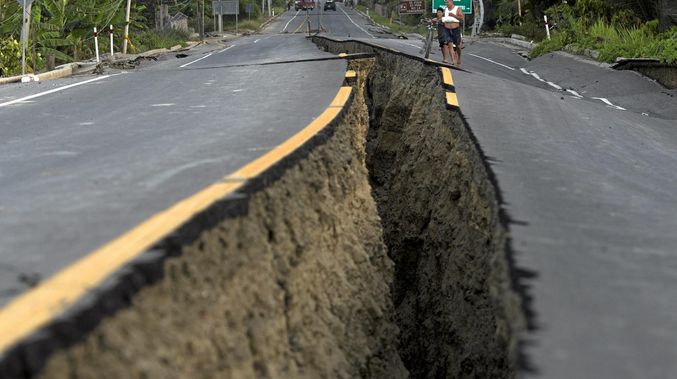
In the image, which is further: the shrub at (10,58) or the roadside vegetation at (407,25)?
the roadside vegetation at (407,25)

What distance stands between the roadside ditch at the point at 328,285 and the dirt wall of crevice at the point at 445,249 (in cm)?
2

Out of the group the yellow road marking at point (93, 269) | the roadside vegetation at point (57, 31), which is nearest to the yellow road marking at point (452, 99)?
the yellow road marking at point (93, 269)

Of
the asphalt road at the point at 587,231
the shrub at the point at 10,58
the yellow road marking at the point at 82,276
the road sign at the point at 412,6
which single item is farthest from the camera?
the road sign at the point at 412,6

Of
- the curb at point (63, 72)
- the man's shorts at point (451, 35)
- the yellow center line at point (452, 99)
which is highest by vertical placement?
the man's shorts at point (451, 35)

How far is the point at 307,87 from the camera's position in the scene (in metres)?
10.1

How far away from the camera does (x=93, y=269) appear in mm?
2824

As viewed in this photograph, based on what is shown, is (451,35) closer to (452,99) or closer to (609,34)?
(609,34)

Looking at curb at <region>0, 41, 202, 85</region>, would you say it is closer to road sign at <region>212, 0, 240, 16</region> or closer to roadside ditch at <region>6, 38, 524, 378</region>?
roadside ditch at <region>6, 38, 524, 378</region>

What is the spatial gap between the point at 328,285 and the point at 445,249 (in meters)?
2.34

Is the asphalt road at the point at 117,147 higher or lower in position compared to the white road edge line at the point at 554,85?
higher

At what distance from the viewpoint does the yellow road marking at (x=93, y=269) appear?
2370 millimetres

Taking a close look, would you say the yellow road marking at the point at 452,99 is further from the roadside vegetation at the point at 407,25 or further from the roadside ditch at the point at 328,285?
the roadside vegetation at the point at 407,25

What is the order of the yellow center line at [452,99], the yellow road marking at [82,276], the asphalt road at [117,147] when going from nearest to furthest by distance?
1. the yellow road marking at [82,276]
2. the asphalt road at [117,147]
3. the yellow center line at [452,99]

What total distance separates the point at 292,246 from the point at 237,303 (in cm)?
101
